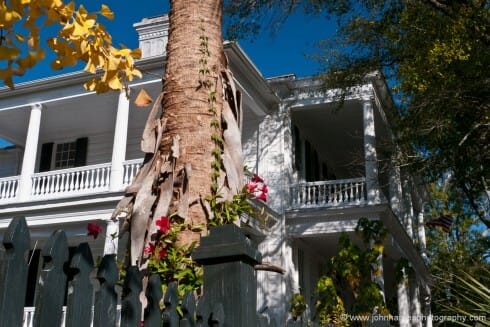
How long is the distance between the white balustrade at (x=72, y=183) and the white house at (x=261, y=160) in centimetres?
3

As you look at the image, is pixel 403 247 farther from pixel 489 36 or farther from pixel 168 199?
pixel 168 199

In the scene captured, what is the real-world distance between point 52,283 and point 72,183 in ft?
48.3

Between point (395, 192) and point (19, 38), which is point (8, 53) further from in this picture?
point (395, 192)

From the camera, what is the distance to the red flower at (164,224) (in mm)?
3477

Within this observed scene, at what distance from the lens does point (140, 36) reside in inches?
683

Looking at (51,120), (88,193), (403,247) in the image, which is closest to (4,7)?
(88,193)

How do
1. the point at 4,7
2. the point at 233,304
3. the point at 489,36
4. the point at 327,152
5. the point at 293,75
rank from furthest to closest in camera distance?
the point at 327,152 → the point at 293,75 → the point at 489,36 → the point at 233,304 → the point at 4,7

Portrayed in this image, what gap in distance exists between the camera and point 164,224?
137 inches

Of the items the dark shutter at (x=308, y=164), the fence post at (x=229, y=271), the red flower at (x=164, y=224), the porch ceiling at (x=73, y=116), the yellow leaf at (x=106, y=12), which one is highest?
the porch ceiling at (x=73, y=116)

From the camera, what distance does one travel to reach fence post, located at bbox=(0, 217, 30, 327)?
4.95 feet

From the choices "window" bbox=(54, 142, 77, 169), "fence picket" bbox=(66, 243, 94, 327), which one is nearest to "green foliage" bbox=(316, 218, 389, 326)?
"fence picket" bbox=(66, 243, 94, 327)

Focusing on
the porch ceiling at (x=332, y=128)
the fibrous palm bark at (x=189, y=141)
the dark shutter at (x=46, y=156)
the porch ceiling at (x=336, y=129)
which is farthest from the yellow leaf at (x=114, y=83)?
the dark shutter at (x=46, y=156)

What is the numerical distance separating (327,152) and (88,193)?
9.28 m

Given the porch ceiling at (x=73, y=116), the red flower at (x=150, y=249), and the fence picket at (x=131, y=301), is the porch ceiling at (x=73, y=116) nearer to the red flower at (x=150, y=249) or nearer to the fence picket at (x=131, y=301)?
the red flower at (x=150, y=249)
